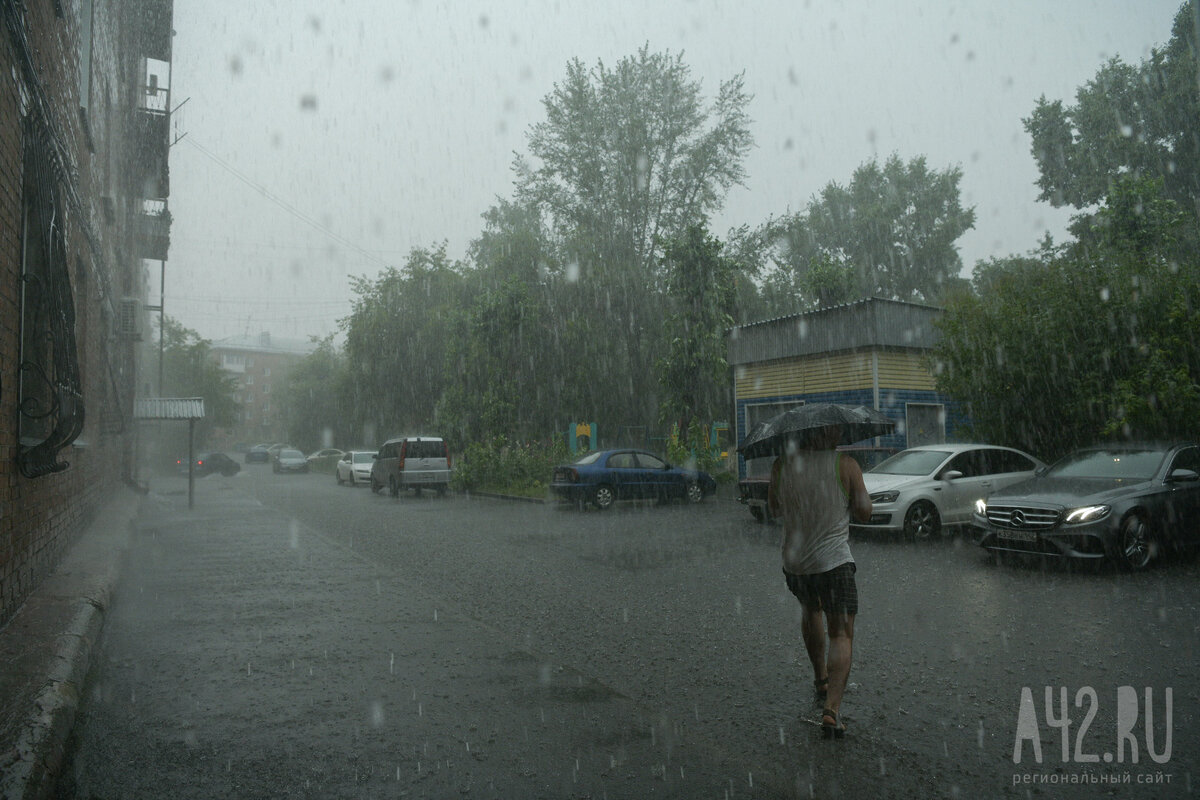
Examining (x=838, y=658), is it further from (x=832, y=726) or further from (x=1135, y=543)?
(x=1135, y=543)

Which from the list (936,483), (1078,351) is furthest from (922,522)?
(1078,351)

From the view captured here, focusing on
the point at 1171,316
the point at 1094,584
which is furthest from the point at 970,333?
the point at 1094,584

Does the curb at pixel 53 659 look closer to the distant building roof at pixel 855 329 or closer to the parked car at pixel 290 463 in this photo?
the distant building roof at pixel 855 329

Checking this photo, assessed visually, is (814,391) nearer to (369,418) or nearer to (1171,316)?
(1171,316)

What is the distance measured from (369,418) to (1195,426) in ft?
130

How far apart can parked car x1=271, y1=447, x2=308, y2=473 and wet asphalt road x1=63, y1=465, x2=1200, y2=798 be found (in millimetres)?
39278

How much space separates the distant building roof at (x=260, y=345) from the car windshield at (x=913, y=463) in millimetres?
121720

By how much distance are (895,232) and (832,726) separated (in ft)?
163

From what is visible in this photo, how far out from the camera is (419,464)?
25.7 meters

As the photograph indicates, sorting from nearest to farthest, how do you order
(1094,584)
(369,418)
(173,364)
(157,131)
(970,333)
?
(1094,584) < (970,333) < (157,131) < (369,418) < (173,364)

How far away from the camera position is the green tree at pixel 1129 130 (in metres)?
29.5

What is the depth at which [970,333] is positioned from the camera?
1605 cm

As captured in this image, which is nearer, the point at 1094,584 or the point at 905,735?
the point at 905,735

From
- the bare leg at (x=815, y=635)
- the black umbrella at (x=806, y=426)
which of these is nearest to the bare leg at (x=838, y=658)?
the bare leg at (x=815, y=635)
